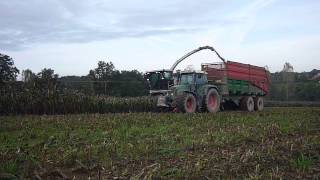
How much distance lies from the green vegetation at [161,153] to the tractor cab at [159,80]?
34.1 ft

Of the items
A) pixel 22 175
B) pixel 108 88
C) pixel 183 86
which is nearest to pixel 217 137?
pixel 22 175

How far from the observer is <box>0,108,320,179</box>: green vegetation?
6887 mm

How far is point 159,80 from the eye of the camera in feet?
76.4

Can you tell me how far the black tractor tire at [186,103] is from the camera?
21.0 metres

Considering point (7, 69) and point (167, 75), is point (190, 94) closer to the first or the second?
point (167, 75)

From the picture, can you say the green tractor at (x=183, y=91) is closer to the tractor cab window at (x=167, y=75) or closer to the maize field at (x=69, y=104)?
the tractor cab window at (x=167, y=75)

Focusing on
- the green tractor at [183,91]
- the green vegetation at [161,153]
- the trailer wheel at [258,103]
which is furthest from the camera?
the trailer wheel at [258,103]

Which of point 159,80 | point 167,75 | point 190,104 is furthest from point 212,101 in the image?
point 159,80

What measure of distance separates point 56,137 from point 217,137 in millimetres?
3527

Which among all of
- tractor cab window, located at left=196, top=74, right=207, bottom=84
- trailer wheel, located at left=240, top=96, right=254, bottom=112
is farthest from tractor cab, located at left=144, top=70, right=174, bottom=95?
trailer wheel, located at left=240, top=96, right=254, bottom=112

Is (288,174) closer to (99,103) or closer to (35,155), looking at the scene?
(35,155)

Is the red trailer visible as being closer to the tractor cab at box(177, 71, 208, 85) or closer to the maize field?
the tractor cab at box(177, 71, 208, 85)

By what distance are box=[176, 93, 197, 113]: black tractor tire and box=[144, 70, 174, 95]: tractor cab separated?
5.56 ft

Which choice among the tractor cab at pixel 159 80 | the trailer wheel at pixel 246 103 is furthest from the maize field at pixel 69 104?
the trailer wheel at pixel 246 103
